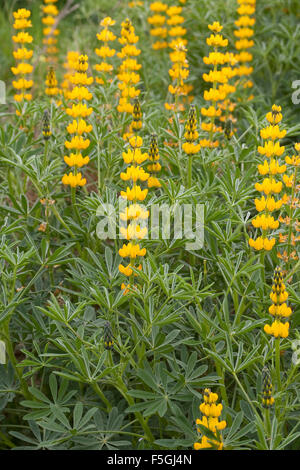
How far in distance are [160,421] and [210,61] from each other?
1.42m

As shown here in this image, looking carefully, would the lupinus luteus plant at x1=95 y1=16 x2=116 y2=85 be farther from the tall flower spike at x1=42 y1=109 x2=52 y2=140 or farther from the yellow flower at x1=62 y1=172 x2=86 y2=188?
the yellow flower at x1=62 y1=172 x2=86 y2=188

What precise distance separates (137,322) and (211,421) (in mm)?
444

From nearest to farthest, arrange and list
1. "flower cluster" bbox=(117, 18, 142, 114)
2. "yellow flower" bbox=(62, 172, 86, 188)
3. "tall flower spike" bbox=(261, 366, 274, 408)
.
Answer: "tall flower spike" bbox=(261, 366, 274, 408)
"yellow flower" bbox=(62, 172, 86, 188)
"flower cluster" bbox=(117, 18, 142, 114)

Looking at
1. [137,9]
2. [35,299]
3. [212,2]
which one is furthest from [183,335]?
[137,9]

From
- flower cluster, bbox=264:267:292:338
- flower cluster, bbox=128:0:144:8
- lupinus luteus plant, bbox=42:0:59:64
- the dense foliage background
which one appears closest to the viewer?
flower cluster, bbox=264:267:292:338

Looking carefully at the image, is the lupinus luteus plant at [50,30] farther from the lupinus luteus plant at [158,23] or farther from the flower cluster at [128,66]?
the flower cluster at [128,66]

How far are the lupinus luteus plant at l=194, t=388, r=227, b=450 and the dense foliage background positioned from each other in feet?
0.24

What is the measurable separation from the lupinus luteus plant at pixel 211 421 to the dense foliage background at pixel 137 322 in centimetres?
7

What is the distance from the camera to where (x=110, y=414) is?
1.93 metres

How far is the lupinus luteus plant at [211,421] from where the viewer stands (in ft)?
5.16

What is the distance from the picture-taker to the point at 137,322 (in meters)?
1.94

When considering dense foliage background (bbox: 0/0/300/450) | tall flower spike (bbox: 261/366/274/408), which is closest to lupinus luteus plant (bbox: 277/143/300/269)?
dense foliage background (bbox: 0/0/300/450)

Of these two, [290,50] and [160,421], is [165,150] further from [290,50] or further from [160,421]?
[290,50]

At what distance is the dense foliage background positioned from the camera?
1818 millimetres
